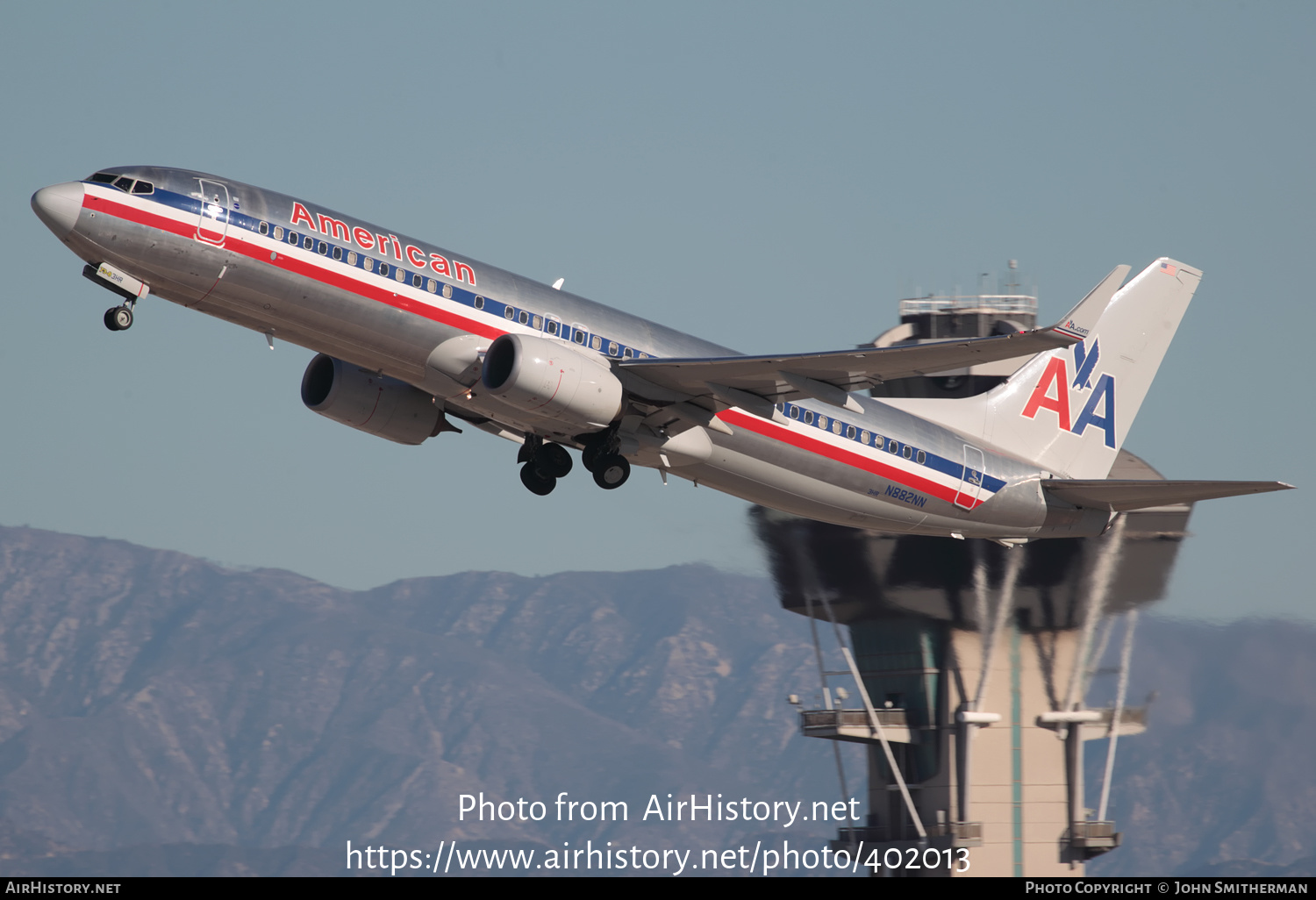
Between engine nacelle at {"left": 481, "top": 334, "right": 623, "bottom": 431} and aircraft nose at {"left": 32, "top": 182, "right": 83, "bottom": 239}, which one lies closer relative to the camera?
aircraft nose at {"left": 32, "top": 182, "right": 83, "bottom": 239}

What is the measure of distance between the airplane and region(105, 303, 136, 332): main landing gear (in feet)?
0.13

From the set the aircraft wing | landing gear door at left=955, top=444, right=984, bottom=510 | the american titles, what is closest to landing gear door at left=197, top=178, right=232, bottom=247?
the american titles

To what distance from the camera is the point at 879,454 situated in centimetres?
4025

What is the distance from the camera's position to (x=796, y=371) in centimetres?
3647

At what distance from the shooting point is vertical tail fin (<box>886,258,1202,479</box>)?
4491 cm

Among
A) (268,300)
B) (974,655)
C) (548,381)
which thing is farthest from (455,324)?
(974,655)

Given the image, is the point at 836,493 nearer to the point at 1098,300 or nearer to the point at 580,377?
the point at 580,377

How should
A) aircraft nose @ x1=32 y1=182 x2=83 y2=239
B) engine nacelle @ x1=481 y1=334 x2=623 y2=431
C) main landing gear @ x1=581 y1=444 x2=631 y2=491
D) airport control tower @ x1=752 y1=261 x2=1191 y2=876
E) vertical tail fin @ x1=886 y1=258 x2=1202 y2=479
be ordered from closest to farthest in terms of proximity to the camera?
aircraft nose @ x1=32 y1=182 x2=83 y2=239 < engine nacelle @ x1=481 y1=334 x2=623 y2=431 < main landing gear @ x1=581 y1=444 x2=631 y2=491 < vertical tail fin @ x1=886 y1=258 x2=1202 y2=479 < airport control tower @ x1=752 y1=261 x2=1191 y2=876

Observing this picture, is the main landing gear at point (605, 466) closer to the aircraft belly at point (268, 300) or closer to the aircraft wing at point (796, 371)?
the aircraft wing at point (796, 371)

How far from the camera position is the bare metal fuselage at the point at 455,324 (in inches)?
1309

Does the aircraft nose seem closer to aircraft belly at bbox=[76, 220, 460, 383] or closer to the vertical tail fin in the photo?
aircraft belly at bbox=[76, 220, 460, 383]
